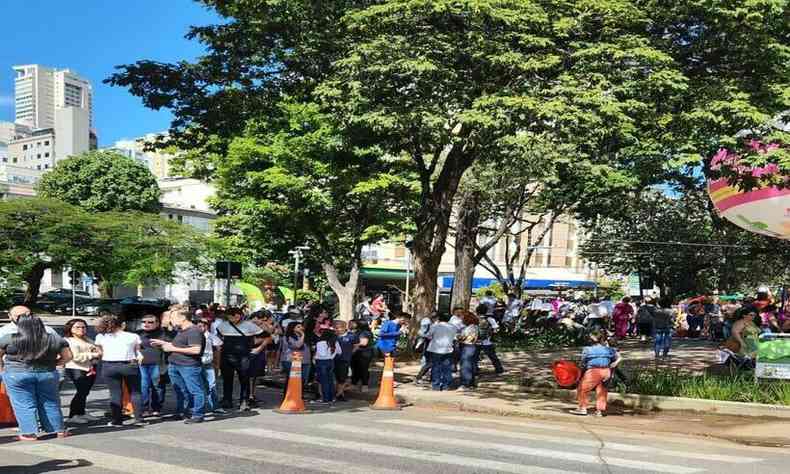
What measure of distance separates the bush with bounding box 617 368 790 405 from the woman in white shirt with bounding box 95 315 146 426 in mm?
8329

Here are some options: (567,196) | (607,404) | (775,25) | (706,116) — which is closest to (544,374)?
(607,404)

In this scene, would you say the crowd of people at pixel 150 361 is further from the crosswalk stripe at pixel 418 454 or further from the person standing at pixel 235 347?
the crosswalk stripe at pixel 418 454

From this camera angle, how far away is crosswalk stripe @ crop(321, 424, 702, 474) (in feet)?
28.1

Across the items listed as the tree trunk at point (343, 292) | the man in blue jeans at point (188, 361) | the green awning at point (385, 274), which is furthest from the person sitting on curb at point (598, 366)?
the green awning at point (385, 274)

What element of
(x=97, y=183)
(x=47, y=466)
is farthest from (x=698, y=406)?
(x=97, y=183)

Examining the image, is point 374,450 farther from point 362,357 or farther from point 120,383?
point 362,357

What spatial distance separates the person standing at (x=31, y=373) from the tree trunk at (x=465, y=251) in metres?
19.2

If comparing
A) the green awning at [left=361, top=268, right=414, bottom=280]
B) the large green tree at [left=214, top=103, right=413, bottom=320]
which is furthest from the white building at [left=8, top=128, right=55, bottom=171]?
the large green tree at [left=214, top=103, right=413, bottom=320]

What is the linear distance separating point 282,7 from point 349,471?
997 centimetres

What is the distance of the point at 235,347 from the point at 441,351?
4598 millimetres

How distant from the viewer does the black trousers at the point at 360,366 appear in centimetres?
1567

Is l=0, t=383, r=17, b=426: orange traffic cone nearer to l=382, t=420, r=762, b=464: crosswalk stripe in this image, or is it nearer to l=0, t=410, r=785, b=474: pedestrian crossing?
l=0, t=410, r=785, b=474: pedestrian crossing

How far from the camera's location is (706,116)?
42.1 feet

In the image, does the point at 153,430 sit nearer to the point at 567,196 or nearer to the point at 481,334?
the point at 481,334
